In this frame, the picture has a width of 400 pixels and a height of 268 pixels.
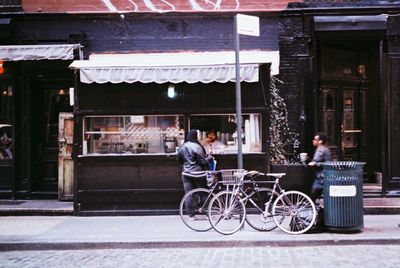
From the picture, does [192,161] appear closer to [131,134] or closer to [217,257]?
[131,134]

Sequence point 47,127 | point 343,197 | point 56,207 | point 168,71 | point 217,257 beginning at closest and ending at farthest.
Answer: point 217,257 → point 343,197 → point 168,71 → point 56,207 → point 47,127

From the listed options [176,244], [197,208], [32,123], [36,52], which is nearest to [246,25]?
[197,208]

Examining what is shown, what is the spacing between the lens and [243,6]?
12.7m

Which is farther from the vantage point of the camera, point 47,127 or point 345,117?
point 345,117

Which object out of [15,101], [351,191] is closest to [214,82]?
[351,191]

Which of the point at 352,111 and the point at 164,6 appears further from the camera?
the point at 352,111

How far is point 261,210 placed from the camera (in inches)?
393

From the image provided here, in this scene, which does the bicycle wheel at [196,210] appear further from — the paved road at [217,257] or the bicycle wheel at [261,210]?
the paved road at [217,257]

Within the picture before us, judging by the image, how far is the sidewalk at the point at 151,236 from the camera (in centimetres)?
912

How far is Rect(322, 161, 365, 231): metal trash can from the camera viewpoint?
945 centimetres

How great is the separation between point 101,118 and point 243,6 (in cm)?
397

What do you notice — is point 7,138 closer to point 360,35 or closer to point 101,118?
point 101,118

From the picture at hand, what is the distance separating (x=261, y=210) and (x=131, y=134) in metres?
3.48

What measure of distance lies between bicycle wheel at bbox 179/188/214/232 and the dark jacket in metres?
0.63
